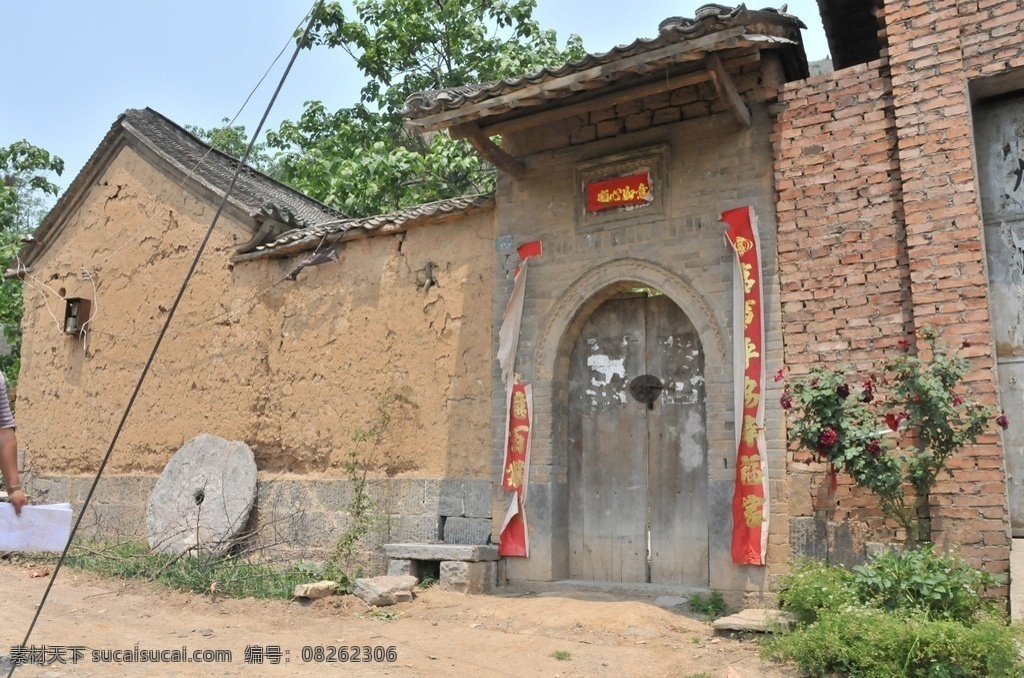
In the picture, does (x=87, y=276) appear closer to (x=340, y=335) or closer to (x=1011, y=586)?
(x=340, y=335)

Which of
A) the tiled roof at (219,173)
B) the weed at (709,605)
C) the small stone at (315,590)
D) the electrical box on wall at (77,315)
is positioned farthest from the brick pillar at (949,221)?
the electrical box on wall at (77,315)

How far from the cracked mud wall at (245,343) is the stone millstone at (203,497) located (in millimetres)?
226

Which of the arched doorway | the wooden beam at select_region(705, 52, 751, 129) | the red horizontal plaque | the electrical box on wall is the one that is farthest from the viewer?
the electrical box on wall

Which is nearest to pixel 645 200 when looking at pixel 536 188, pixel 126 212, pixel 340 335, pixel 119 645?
pixel 536 188

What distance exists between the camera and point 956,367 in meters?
5.10

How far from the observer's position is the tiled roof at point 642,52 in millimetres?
5676

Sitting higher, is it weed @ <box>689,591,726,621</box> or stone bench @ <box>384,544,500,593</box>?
stone bench @ <box>384,544,500,593</box>

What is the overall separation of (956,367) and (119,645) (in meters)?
5.35

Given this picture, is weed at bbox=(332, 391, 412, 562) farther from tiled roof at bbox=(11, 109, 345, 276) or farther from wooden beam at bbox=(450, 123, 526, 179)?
tiled roof at bbox=(11, 109, 345, 276)

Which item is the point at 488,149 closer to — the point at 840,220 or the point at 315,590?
the point at 840,220

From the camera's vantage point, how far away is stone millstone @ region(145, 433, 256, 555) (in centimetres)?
827

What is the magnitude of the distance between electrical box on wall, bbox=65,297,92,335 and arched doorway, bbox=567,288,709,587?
6547 mm

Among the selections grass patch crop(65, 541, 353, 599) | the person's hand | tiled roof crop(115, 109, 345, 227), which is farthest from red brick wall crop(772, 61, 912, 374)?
tiled roof crop(115, 109, 345, 227)

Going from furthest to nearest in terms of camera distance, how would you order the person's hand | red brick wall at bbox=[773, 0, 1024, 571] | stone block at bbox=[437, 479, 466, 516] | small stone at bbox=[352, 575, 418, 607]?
stone block at bbox=[437, 479, 466, 516], small stone at bbox=[352, 575, 418, 607], red brick wall at bbox=[773, 0, 1024, 571], the person's hand
